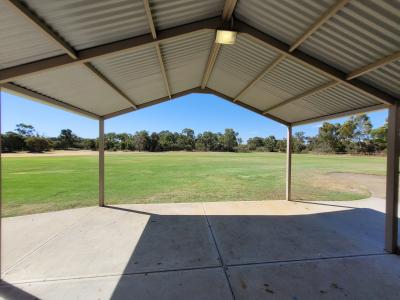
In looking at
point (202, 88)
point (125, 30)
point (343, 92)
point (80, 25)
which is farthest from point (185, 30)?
point (202, 88)

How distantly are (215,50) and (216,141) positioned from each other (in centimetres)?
7297

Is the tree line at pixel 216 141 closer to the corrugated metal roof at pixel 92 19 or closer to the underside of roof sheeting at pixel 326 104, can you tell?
the underside of roof sheeting at pixel 326 104

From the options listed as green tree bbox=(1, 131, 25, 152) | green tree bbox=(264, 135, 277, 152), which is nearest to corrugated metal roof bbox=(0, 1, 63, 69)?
green tree bbox=(1, 131, 25, 152)

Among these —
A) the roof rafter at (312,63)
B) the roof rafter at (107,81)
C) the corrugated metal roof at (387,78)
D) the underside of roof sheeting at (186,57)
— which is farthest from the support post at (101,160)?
the corrugated metal roof at (387,78)

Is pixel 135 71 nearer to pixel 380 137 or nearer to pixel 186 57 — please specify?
pixel 186 57

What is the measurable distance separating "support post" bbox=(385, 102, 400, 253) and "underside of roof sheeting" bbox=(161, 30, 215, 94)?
338cm

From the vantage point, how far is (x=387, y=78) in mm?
3404

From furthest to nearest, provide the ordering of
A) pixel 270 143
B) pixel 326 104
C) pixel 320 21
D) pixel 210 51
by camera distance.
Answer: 1. pixel 270 143
2. pixel 326 104
3. pixel 210 51
4. pixel 320 21

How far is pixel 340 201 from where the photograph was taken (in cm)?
766

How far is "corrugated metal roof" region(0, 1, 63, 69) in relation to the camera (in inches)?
85.4

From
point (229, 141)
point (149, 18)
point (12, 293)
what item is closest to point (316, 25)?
point (149, 18)

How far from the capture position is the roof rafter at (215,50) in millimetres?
2841

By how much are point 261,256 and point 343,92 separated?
3401 mm

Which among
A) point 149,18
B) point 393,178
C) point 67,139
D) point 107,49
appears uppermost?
point 67,139
